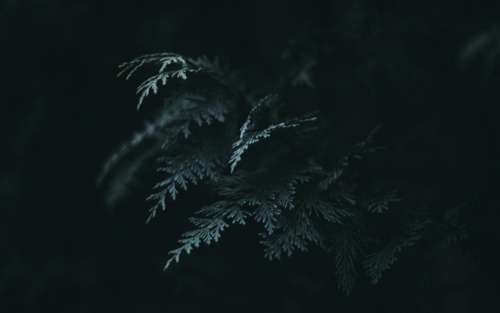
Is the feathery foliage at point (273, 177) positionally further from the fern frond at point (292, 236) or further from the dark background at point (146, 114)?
the dark background at point (146, 114)

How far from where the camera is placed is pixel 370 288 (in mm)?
2635

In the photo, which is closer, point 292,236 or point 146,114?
point 292,236

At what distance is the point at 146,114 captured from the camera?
3939 millimetres

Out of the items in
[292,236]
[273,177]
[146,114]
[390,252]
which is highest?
[146,114]

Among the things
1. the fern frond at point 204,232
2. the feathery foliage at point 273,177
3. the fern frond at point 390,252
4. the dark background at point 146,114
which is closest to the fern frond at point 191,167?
the feathery foliage at point 273,177

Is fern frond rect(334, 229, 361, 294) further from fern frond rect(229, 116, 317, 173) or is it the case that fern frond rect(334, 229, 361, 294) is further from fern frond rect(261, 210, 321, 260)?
fern frond rect(229, 116, 317, 173)

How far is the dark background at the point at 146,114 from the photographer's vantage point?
115 inches

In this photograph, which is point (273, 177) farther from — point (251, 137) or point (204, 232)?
point (204, 232)

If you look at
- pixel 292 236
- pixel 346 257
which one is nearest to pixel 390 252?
pixel 346 257

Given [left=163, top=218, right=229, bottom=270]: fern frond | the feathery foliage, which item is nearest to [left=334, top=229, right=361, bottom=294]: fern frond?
the feathery foliage

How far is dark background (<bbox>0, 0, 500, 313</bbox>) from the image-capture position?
2912 millimetres

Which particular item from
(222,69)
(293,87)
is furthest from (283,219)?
(293,87)

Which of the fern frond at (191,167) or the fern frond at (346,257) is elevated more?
the fern frond at (191,167)

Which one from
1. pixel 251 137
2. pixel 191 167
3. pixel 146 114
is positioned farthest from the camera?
pixel 146 114
